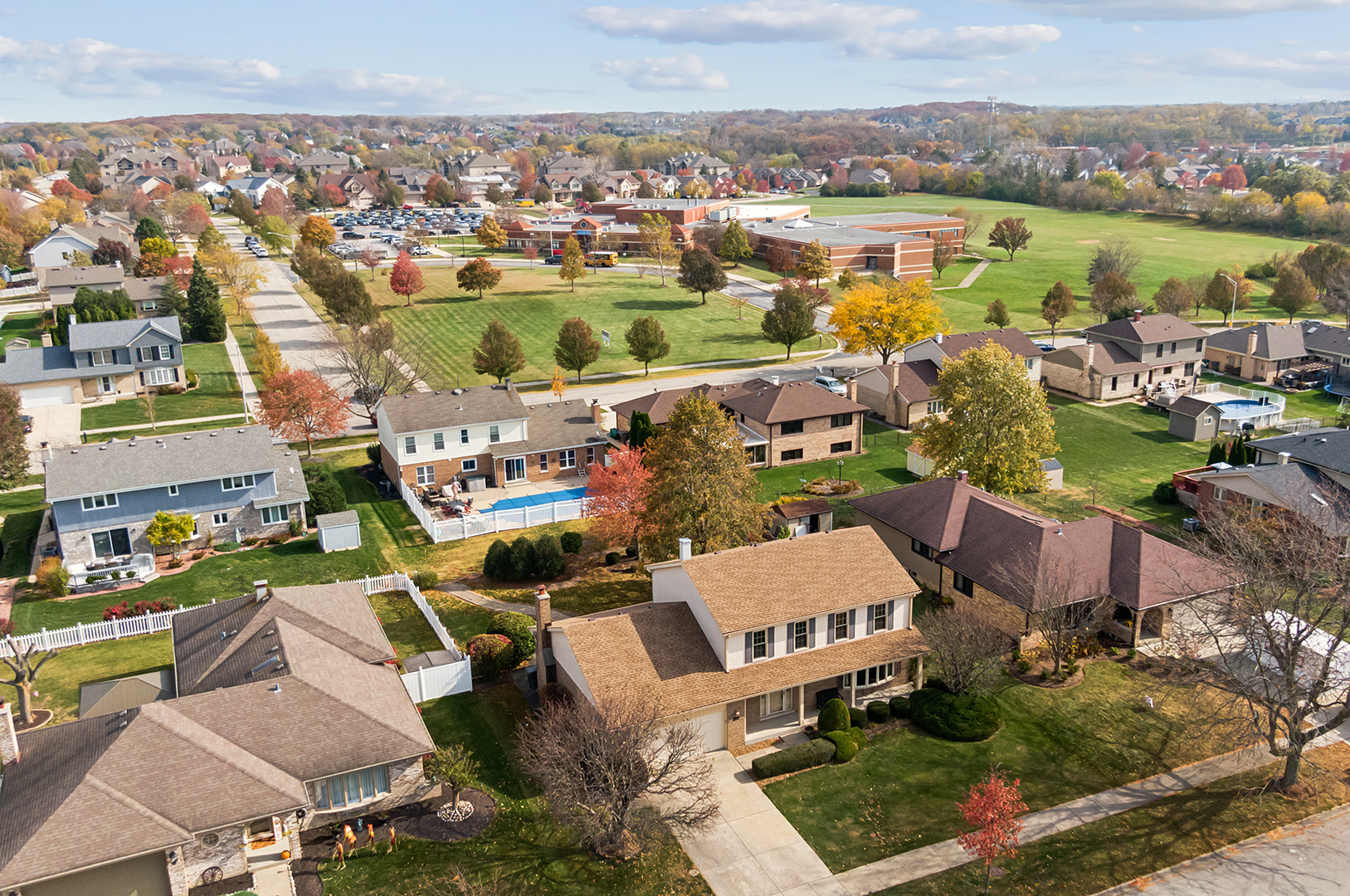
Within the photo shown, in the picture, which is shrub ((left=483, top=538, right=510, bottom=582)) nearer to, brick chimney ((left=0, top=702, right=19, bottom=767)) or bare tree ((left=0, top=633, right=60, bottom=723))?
bare tree ((left=0, top=633, right=60, bottom=723))

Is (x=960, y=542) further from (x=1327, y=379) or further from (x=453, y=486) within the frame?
(x=1327, y=379)

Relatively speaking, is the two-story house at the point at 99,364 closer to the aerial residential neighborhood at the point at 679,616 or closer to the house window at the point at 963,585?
the aerial residential neighborhood at the point at 679,616

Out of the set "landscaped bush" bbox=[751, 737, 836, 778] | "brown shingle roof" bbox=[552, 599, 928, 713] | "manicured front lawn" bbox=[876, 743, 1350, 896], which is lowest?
"manicured front lawn" bbox=[876, 743, 1350, 896]

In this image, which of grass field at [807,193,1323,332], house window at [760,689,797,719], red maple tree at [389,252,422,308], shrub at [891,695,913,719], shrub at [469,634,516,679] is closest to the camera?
house window at [760,689,797,719]

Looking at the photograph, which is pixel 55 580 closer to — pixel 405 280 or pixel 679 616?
pixel 679 616

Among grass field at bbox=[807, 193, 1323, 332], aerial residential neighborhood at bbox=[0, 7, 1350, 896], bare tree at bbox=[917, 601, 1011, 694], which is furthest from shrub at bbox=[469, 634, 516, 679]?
grass field at bbox=[807, 193, 1323, 332]

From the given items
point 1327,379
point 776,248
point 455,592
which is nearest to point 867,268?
point 776,248

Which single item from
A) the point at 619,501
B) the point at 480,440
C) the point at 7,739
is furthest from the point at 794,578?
the point at 480,440
